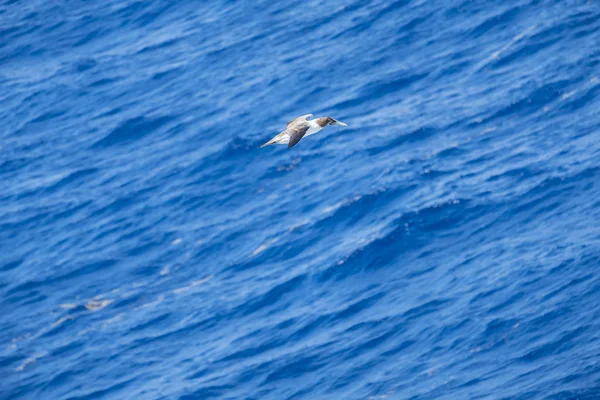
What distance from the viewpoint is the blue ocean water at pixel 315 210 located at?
1085 inches

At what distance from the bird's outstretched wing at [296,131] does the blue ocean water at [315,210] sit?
7.31 meters

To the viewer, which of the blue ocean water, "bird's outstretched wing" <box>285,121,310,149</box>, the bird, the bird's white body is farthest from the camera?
the blue ocean water

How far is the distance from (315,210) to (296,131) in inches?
412

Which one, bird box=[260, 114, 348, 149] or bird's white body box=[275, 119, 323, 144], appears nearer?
bird box=[260, 114, 348, 149]

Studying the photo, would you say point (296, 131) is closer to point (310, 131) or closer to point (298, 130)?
point (298, 130)

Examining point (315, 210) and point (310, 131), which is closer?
point (310, 131)

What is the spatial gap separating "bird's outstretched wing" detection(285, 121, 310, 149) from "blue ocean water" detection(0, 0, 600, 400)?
731 cm

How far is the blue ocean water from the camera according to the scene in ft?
90.4

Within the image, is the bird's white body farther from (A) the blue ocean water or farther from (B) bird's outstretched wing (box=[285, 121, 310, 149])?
(A) the blue ocean water

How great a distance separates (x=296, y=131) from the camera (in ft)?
73.3

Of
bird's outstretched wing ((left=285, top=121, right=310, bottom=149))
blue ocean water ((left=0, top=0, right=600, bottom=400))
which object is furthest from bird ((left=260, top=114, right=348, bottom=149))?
blue ocean water ((left=0, top=0, right=600, bottom=400))

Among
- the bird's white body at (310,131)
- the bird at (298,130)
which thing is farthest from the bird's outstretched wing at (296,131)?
the bird's white body at (310,131)

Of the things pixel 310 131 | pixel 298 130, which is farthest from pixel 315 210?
pixel 298 130

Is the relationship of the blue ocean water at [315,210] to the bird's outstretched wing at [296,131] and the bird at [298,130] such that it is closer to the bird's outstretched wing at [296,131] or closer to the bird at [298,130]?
the bird at [298,130]
